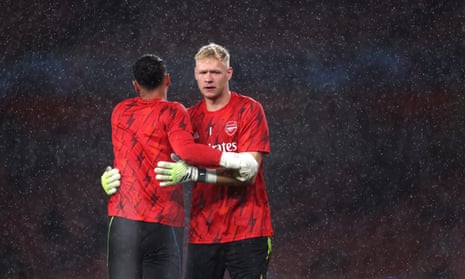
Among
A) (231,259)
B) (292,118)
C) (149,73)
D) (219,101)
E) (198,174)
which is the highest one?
(149,73)

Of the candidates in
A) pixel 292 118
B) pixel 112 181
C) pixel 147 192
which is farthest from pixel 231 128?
pixel 292 118

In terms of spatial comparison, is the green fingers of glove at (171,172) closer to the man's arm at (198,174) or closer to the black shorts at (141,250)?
the man's arm at (198,174)

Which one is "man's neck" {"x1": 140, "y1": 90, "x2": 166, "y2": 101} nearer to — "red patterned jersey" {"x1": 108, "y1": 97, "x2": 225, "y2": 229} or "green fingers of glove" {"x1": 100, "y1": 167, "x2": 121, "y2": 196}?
"red patterned jersey" {"x1": 108, "y1": 97, "x2": 225, "y2": 229}

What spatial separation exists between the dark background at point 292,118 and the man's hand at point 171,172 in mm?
5024

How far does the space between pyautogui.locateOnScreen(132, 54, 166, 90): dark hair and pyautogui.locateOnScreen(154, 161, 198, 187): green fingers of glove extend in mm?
427

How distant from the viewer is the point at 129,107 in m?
3.86

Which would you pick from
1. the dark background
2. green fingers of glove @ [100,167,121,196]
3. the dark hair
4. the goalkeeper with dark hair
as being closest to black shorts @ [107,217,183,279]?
the goalkeeper with dark hair

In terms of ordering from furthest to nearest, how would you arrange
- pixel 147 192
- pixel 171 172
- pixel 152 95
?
pixel 152 95
pixel 147 192
pixel 171 172

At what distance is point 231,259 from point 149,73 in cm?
98

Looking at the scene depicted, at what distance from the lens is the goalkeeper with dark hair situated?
3.72 metres

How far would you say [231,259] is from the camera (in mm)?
3773

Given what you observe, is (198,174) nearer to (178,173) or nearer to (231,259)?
(178,173)

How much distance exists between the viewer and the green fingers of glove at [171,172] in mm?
3621

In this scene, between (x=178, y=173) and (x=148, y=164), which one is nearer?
(x=178, y=173)
